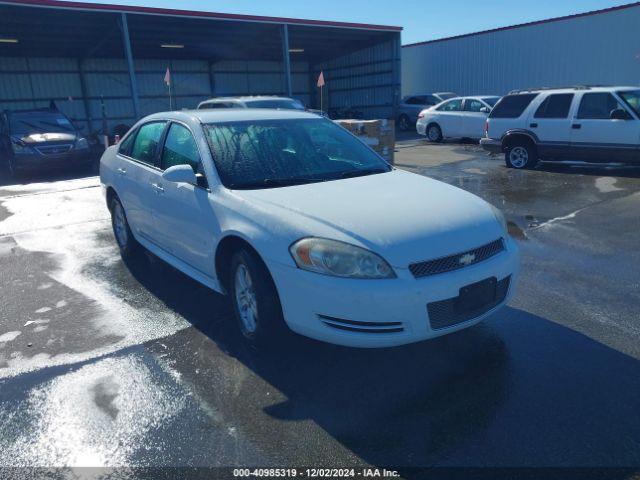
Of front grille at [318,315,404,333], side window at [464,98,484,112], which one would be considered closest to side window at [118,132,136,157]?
front grille at [318,315,404,333]

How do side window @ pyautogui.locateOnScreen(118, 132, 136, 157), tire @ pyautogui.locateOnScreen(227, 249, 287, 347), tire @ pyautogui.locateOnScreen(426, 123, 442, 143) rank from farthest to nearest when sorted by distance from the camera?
tire @ pyautogui.locateOnScreen(426, 123, 442, 143), side window @ pyautogui.locateOnScreen(118, 132, 136, 157), tire @ pyautogui.locateOnScreen(227, 249, 287, 347)

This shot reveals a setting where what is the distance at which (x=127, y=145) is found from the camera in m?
5.67

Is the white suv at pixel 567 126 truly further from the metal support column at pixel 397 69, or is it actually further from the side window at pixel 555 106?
the metal support column at pixel 397 69

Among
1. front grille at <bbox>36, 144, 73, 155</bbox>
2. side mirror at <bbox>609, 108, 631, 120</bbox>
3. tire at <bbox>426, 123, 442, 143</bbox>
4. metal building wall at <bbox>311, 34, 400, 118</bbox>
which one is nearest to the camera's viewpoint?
side mirror at <bbox>609, 108, 631, 120</bbox>

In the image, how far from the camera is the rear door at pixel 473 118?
17234 mm

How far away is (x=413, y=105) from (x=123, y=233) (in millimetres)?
20629

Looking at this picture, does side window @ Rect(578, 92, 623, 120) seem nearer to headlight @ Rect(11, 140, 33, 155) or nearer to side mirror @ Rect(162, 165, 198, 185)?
side mirror @ Rect(162, 165, 198, 185)

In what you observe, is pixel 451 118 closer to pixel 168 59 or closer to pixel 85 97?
pixel 168 59

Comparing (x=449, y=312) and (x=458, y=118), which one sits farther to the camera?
(x=458, y=118)

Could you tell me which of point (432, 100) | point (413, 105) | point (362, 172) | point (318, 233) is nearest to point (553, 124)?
point (362, 172)

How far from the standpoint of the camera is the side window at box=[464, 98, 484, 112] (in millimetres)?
17381

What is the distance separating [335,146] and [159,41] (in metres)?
22.6

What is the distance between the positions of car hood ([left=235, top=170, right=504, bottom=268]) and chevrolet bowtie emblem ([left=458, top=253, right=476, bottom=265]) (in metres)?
0.05

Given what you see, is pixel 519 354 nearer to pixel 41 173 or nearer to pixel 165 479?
pixel 165 479
